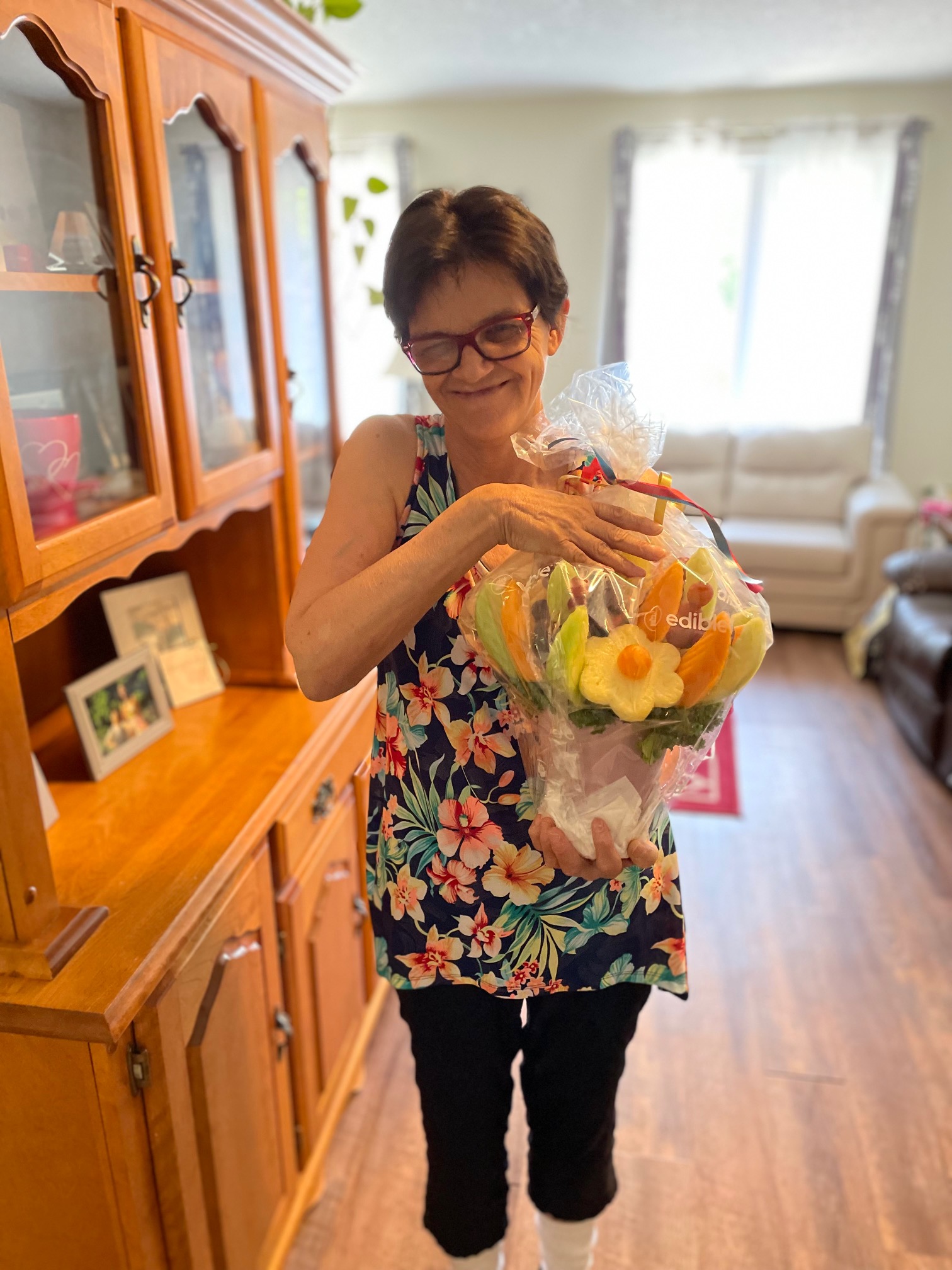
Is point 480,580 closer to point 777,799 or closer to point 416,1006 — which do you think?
point 416,1006

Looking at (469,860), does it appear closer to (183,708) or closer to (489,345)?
(489,345)

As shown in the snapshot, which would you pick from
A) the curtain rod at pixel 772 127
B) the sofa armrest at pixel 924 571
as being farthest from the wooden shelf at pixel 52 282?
the curtain rod at pixel 772 127

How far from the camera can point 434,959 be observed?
111 centimetres

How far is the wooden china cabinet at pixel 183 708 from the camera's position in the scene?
981 mm

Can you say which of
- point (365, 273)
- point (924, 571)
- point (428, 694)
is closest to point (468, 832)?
point (428, 694)

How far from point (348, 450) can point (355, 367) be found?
193 inches

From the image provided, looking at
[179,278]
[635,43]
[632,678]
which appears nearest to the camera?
[632,678]

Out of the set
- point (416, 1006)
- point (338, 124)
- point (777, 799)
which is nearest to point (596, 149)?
point (338, 124)

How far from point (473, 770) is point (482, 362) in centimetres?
45

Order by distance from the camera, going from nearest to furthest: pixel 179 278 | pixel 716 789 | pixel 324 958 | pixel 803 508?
pixel 179 278 → pixel 324 958 → pixel 716 789 → pixel 803 508

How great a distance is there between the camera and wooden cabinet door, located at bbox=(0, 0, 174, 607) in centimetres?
95

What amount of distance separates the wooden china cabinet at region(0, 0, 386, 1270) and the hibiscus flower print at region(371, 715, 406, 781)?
29cm

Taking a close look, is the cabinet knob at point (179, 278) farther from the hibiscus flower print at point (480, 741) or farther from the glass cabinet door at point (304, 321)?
the hibiscus flower print at point (480, 741)

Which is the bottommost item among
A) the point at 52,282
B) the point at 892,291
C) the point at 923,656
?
the point at 923,656
